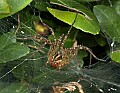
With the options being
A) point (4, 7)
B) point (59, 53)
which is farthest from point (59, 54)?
point (4, 7)

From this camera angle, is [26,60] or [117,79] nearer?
[26,60]

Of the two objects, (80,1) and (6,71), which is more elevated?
(80,1)

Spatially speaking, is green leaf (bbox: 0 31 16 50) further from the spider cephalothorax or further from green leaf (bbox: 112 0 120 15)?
green leaf (bbox: 112 0 120 15)

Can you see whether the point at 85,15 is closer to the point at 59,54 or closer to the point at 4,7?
the point at 59,54

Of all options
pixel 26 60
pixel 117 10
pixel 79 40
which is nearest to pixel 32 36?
pixel 26 60

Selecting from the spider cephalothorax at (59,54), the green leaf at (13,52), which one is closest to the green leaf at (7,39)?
the green leaf at (13,52)

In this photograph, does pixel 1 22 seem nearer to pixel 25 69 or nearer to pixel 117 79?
pixel 25 69

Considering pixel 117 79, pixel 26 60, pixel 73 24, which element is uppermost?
pixel 73 24

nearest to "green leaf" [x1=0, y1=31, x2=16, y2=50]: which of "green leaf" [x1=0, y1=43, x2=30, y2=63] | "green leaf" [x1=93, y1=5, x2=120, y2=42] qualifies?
"green leaf" [x1=0, y1=43, x2=30, y2=63]
